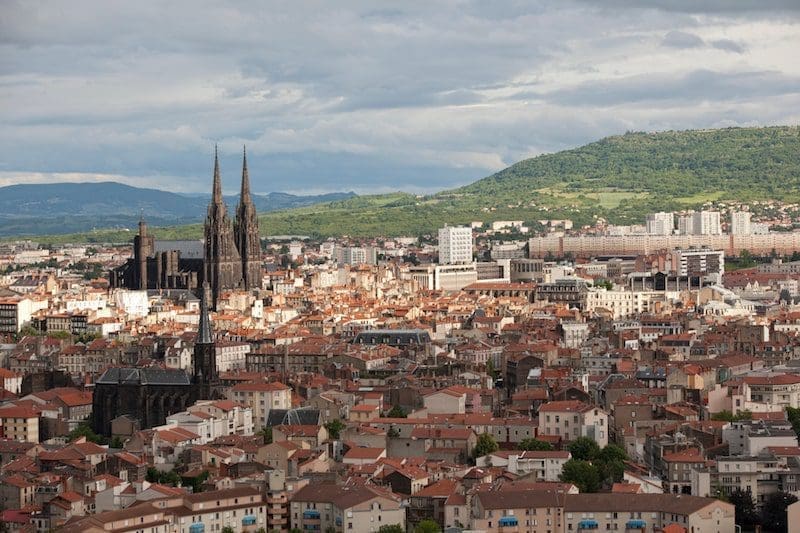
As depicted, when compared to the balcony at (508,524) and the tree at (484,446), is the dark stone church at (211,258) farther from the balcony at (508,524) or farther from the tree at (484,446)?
the balcony at (508,524)

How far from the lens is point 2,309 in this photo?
104 metres

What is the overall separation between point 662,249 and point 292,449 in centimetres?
11668

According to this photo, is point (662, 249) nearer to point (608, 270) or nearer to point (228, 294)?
point (608, 270)

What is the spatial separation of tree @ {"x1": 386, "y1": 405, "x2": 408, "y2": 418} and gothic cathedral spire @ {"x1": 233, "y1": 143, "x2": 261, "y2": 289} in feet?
200

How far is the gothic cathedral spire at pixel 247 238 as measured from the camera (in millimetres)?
123125

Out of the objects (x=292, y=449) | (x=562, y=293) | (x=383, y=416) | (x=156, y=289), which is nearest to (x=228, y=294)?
(x=156, y=289)

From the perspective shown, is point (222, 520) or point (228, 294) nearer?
point (222, 520)

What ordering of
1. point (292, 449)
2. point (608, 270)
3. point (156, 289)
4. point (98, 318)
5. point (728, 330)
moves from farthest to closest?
1. point (608, 270)
2. point (156, 289)
3. point (98, 318)
4. point (728, 330)
5. point (292, 449)

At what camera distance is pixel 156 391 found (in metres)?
64.4

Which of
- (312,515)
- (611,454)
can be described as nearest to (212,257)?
(611,454)

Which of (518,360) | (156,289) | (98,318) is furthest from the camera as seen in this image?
(156,289)

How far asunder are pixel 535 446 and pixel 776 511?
8619 millimetres

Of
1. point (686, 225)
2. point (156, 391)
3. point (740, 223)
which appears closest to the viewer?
point (156, 391)

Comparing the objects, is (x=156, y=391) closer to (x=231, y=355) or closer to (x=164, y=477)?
(x=164, y=477)
